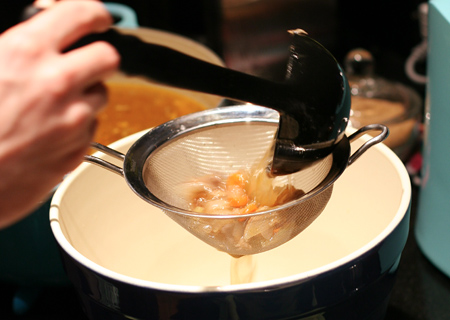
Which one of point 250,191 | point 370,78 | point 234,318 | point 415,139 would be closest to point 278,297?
point 234,318

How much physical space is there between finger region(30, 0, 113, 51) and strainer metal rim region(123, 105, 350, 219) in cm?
21

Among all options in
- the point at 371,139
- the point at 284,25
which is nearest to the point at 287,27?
the point at 284,25

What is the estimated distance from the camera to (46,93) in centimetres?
40

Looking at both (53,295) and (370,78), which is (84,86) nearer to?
(53,295)

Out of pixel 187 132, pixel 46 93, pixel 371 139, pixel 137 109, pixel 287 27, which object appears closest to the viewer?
pixel 46 93

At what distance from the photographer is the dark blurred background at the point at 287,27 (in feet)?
4.62

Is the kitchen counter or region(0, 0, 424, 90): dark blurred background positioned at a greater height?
region(0, 0, 424, 90): dark blurred background

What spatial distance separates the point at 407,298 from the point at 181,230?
0.34 m

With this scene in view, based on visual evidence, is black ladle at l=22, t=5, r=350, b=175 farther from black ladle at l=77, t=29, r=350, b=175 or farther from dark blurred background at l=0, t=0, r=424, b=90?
dark blurred background at l=0, t=0, r=424, b=90

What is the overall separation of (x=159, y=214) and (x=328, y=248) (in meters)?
0.24

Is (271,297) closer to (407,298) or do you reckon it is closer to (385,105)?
(407,298)

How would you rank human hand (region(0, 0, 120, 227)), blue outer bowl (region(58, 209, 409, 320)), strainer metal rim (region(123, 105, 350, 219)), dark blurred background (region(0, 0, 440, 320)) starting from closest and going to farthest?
human hand (region(0, 0, 120, 227)) < blue outer bowl (region(58, 209, 409, 320)) < strainer metal rim (region(123, 105, 350, 219)) < dark blurred background (region(0, 0, 440, 320))

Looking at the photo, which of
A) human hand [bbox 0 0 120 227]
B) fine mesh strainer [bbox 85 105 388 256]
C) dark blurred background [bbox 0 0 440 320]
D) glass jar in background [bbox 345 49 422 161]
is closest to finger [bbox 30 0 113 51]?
human hand [bbox 0 0 120 227]

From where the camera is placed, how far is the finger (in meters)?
0.41
